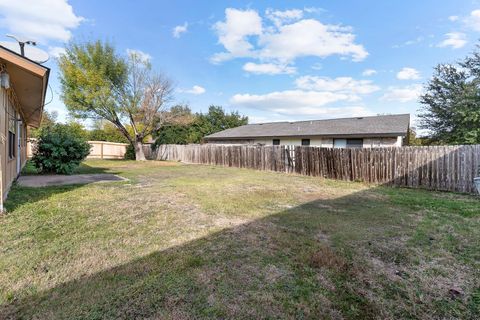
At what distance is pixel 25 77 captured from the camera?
538 centimetres

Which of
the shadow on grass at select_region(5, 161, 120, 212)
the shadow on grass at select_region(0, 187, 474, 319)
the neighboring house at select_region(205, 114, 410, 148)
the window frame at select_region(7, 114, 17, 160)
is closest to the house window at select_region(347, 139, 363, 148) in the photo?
the neighboring house at select_region(205, 114, 410, 148)

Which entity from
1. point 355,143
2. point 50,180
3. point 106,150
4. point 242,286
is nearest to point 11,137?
point 50,180

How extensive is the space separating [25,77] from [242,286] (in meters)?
6.54

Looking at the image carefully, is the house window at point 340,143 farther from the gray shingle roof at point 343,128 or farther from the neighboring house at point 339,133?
the gray shingle roof at point 343,128

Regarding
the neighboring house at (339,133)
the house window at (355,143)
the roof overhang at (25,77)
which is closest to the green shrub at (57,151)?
the roof overhang at (25,77)

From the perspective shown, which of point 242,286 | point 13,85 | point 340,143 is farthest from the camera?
point 340,143

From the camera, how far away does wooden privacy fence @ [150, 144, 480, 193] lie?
738cm

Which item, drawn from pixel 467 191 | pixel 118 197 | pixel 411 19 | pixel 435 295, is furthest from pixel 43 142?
pixel 411 19

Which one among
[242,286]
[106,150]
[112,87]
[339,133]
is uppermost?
[112,87]

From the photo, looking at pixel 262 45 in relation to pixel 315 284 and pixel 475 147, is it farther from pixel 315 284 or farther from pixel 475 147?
pixel 315 284

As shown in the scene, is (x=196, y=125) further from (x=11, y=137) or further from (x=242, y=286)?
(x=242, y=286)

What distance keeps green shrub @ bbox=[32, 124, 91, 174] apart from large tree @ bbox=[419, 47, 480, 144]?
22.0 meters

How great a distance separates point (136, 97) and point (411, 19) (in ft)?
62.1

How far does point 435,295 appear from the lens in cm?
228
